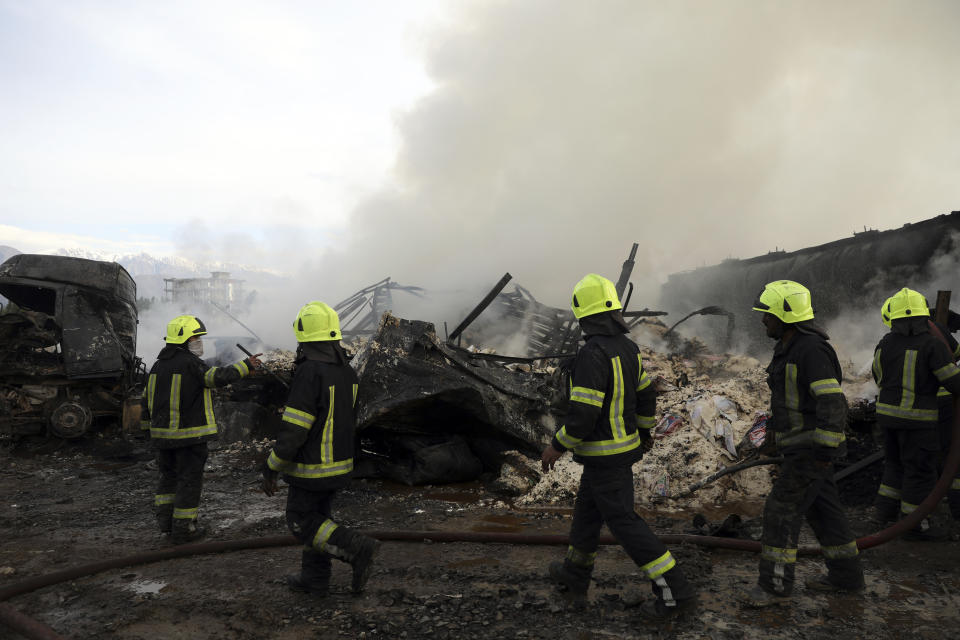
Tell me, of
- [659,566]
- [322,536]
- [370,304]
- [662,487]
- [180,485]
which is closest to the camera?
[659,566]

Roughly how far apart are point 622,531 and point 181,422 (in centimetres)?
340

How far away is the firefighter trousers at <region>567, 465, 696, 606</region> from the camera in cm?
281

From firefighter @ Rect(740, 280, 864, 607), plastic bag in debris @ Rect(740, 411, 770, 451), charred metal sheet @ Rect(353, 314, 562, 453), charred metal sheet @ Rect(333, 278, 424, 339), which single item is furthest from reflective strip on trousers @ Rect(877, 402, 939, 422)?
charred metal sheet @ Rect(333, 278, 424, 339)

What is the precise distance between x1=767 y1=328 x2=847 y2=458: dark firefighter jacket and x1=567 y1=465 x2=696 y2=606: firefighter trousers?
970 millimetres

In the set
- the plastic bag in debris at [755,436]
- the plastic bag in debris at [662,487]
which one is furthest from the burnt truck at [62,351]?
the plastic bag in debris at [755,436]

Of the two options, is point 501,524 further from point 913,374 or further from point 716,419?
point 913,374

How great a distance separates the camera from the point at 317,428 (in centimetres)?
317

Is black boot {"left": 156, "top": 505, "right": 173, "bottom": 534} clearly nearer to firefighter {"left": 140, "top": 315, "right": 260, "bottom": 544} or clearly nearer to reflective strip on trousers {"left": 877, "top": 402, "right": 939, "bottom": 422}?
firefighter {"left": 140, "top": 315, "right": 260, "bottom": 544}

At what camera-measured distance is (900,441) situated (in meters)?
4.38

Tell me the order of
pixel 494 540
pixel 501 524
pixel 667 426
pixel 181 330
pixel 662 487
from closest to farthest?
1. pixel 494 540
2. pixel 181 330
3. pixel 501 524
4. pixel 662 487
5. pixel 667 426

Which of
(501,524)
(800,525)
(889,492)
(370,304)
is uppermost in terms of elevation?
(370,304)

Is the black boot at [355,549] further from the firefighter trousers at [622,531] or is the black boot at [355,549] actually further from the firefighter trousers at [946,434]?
the firefighter trousers at [946,434]

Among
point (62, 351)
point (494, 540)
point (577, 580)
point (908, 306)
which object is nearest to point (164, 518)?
point (494, 540)

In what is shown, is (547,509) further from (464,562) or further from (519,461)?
(464,562)
